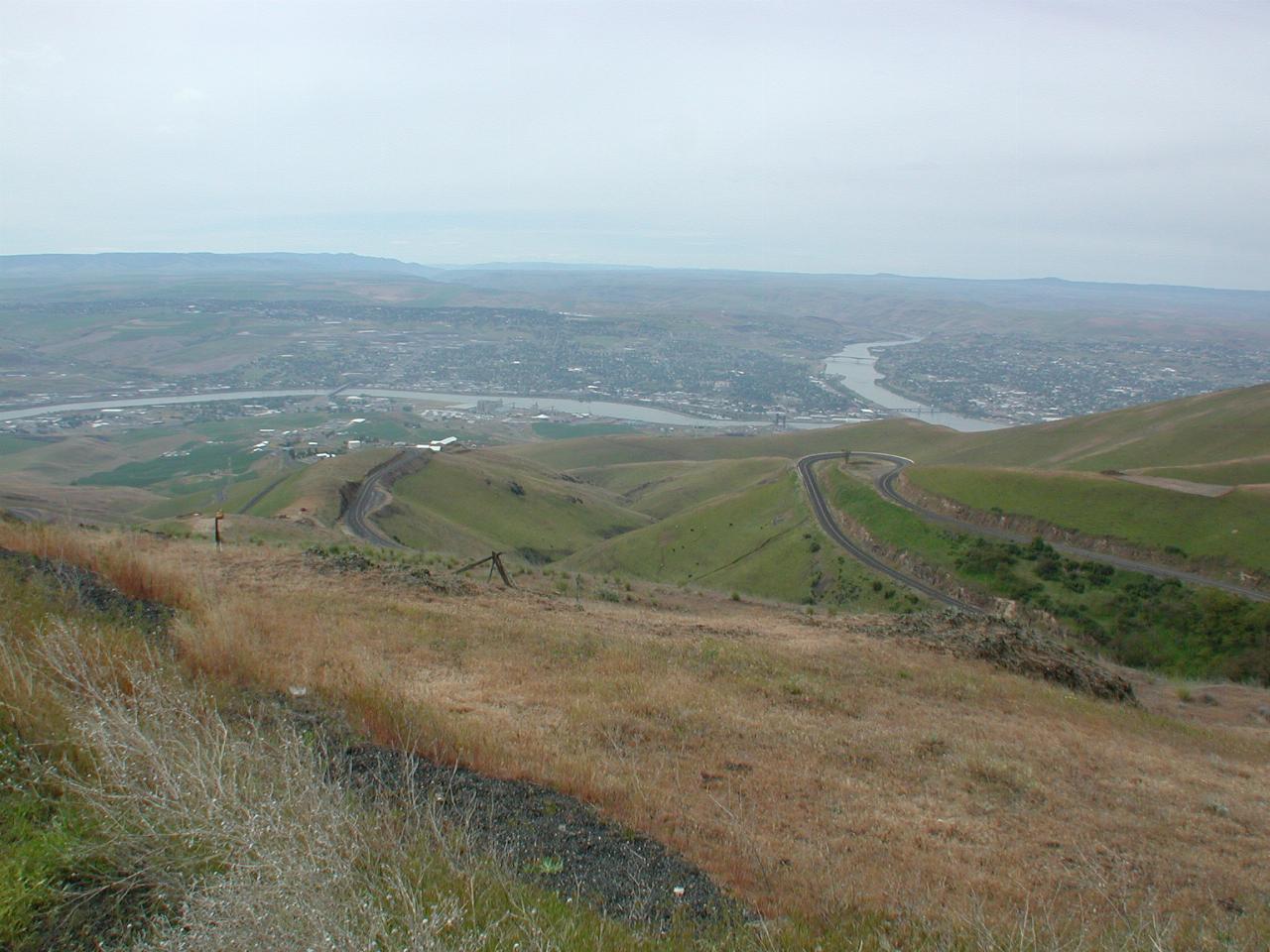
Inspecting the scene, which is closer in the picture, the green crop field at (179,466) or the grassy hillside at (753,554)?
the grassy hillside at (753,554)

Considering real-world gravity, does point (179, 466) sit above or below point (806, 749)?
below

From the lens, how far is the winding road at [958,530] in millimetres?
33375

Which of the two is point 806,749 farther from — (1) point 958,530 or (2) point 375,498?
(2) point 375,498

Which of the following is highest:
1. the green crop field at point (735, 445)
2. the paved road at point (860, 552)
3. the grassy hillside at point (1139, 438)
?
the grassy hillside at point (1139, 438)

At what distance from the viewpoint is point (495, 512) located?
58812 mm

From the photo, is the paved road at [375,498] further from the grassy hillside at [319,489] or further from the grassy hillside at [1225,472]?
the grassy hillside at [1225,472]

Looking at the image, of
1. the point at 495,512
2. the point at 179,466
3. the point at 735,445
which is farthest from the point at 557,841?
the point at 735,445

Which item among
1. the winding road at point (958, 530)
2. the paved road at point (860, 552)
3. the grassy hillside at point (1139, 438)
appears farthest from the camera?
the grassy hillside at point (1139, 438)

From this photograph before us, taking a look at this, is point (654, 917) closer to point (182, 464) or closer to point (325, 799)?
point (325, 799)

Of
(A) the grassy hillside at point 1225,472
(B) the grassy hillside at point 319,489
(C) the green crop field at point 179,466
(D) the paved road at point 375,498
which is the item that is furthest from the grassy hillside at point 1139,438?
(C) the green crop field at point 179,466

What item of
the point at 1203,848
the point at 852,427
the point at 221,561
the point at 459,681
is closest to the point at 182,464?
the point at 852,427

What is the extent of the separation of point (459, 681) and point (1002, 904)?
6.98 meters

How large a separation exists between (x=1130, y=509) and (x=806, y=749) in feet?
126

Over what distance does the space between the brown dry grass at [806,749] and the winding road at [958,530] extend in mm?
20835
